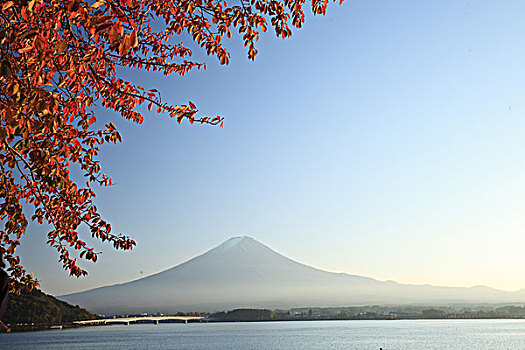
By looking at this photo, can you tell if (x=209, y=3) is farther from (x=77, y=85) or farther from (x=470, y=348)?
(x=470, y=348)

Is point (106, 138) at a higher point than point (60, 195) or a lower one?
higher

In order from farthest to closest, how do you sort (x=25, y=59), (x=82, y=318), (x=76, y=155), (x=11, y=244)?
1. (x=82, y=318)
2. (x=11, y=244)
3. (x=76, y=155)
4. (x=25, y=59)

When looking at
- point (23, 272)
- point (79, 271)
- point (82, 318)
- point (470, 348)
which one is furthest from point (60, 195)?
point (82, 318)

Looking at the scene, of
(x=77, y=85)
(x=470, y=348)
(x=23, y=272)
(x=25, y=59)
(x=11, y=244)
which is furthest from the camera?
(x=470, y=348)

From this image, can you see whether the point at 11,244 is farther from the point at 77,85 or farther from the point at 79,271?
the point at 77,85

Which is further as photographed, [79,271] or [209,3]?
[79,271]

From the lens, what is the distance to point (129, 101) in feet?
19.1

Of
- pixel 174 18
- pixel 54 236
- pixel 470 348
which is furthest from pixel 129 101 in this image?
pixel 470 348

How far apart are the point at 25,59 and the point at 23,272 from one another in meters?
4.38

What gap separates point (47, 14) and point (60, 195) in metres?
2.36

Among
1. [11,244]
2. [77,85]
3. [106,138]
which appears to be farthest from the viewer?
[11,244]

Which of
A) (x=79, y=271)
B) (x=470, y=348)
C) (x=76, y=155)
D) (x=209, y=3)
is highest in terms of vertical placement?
(x=209, y=3)

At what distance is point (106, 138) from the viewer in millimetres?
5926

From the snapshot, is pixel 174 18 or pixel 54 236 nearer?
pixel 174 18
